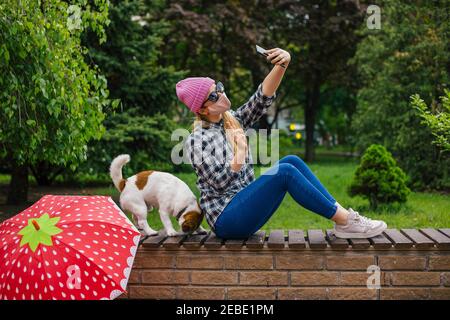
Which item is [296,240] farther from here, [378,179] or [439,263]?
[378,179]

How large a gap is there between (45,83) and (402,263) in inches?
120

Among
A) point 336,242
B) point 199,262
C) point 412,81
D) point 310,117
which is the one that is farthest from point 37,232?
point 310,117

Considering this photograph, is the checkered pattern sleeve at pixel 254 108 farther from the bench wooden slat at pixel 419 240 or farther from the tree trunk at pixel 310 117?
the tree trunk at pixel 310 117

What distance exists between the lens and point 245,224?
3889 mm

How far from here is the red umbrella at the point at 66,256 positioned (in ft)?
9.73

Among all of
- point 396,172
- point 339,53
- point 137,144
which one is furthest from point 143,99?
point 339,53

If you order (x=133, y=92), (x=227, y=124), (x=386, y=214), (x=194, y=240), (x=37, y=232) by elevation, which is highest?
(x=227, y=124)

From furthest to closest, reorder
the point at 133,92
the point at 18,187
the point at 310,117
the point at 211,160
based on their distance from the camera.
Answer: the point at 310,117 → the point at 133,92 → the point at 18,187 → the point at 211,160

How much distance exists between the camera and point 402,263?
3680 mm

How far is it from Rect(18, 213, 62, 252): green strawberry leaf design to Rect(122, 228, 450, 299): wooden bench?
821 mm

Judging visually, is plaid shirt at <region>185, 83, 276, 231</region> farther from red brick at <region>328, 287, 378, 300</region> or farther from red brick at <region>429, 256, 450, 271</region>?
red brick at <region>429, 256, 450, 271</region>

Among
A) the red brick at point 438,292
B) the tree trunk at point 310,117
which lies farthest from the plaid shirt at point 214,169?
the tree trunk at point 310,117
